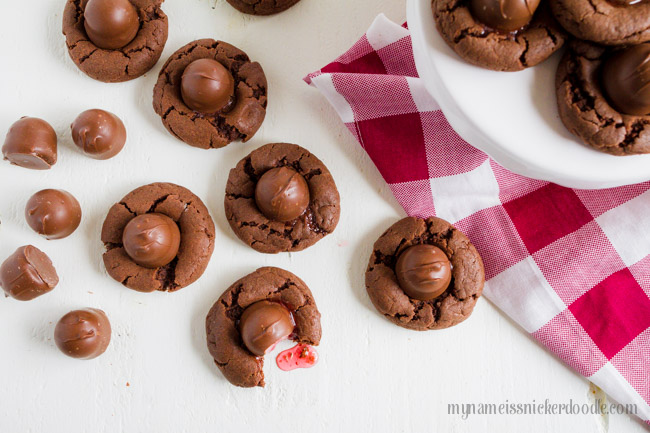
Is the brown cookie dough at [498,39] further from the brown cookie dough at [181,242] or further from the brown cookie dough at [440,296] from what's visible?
the brown cookie dough at [181,242]

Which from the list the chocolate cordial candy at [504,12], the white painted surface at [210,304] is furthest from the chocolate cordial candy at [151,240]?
the chocolate cordial candy at [504,12]

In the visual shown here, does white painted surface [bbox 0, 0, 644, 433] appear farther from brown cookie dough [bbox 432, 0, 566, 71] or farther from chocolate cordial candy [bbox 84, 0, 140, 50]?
brown cookie dough [bbox 432, 0, 566, 71]

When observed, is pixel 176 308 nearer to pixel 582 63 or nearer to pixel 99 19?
pixel 99 19

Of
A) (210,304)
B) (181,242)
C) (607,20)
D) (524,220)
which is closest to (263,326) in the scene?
(210,304)

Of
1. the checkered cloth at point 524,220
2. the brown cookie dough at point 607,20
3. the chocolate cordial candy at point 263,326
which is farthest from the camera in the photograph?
the checkered cloth at point 524,220

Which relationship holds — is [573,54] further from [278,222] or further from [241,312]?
[241,312]

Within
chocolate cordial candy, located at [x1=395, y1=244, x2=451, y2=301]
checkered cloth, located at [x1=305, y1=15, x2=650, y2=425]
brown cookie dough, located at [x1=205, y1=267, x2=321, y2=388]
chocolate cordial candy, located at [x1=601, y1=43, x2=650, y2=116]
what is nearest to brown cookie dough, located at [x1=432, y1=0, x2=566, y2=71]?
chocolate cordial candy, located at [x1=601, y1=43, x2=650, y2=116]
